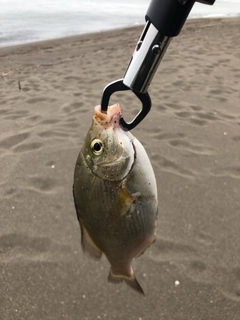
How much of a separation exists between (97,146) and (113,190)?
0.19 meters

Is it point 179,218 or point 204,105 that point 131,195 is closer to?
point 179,218

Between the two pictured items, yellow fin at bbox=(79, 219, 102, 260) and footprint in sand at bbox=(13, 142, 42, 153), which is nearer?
yellow fin at bbox=(79, 219, 102, 260)

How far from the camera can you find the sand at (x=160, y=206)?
257 cm

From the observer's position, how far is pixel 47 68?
9.30 meters

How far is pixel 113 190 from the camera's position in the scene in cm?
132

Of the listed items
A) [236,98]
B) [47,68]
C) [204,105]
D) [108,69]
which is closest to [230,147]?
[204,105]

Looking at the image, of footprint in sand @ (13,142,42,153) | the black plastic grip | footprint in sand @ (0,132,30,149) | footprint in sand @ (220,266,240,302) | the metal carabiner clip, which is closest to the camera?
the black plastic grip

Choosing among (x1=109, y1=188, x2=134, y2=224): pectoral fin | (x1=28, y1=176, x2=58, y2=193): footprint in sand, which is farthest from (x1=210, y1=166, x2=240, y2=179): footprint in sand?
(x1=109, y1=188, x2=134, y2=224): pectoral fin

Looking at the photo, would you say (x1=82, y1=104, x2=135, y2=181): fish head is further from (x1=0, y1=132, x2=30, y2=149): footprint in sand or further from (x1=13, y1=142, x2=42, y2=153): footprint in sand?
(x1=0, y1=132, x2=30, y2=149): footprint in sand

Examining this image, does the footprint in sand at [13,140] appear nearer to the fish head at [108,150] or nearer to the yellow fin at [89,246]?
the yellow fin at [89,246]

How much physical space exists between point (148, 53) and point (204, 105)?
5006mm

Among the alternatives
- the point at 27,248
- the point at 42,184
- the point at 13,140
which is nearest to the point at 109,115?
the point at 27,248

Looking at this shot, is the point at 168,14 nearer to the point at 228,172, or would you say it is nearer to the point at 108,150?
the point at 108,150

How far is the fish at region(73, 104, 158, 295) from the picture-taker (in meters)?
1.27
